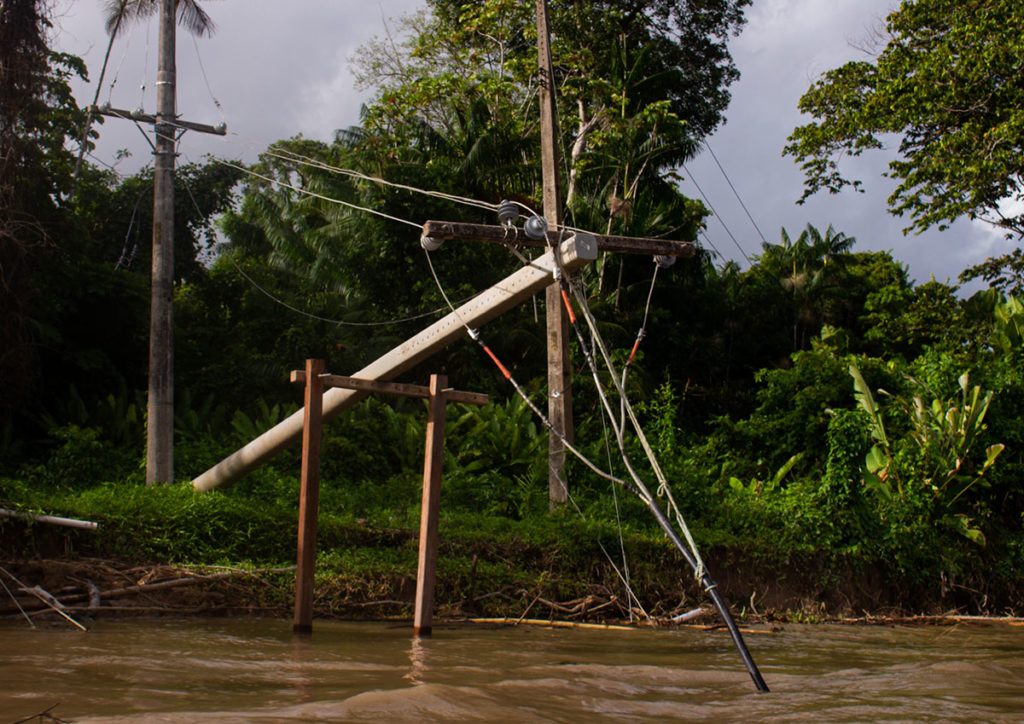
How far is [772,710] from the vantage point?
15.5 feet

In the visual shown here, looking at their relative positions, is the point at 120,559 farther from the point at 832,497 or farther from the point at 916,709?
the point at 832,497

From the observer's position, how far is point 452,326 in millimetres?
8148

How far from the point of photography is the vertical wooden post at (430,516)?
771cm

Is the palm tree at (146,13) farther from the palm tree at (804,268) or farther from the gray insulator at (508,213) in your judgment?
the palm tree at (804,268)

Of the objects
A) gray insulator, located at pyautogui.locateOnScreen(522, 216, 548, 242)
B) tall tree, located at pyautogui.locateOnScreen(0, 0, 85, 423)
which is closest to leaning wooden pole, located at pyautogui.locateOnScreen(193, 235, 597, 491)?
gray insulator, located at pyautogui.locateOnScreen(522, 216, 548, 242)

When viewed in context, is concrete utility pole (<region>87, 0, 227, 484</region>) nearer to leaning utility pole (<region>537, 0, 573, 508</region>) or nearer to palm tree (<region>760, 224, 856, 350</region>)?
leaning utility pole (<region>537, 0, 573, 508</region>)

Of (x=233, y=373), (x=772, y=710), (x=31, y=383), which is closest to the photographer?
(x=772, y=710)

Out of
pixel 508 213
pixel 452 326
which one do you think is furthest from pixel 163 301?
pixel 508 213

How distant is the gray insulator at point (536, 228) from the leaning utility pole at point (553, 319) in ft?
17.7

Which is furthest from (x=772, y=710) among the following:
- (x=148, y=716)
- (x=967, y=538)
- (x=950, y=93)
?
(x=950, y=93)

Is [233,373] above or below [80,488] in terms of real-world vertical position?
above

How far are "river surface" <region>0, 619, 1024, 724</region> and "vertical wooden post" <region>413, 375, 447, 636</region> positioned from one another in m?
0.26

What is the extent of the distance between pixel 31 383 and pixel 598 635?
33.8ft

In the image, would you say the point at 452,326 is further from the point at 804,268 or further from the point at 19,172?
the point at 804,268
